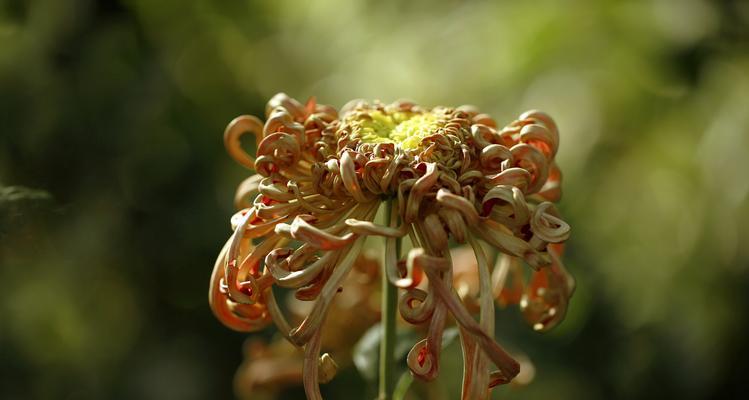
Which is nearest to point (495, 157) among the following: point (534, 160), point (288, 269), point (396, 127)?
point (534, 160)

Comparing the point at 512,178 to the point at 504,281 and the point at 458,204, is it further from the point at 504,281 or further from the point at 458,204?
the point at 504,281

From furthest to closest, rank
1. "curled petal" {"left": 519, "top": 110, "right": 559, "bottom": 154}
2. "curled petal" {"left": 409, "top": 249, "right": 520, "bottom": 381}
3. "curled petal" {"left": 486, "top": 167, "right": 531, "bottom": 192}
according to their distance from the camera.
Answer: "curled petal" {"left": 519, "top": 110, "right": 559, "bottom": 154} → "curled petal" {"left": 486, "top": 167, "right": 531, "bottom": 192} → "curled petal" {"left": 409, "top": 249, "right": 520, "bottom": 381}

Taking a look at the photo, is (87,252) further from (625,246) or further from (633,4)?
(633,4)

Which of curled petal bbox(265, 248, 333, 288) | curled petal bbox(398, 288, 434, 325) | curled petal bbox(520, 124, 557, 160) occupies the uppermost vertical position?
curled petal bbox(520, 124, 557, 160)

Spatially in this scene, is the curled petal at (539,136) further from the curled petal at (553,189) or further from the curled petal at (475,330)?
the curled petal at (475,330)

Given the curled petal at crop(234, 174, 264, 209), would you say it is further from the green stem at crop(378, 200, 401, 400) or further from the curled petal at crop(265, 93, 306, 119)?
the green stem at crop(378, 200, 401, 400)

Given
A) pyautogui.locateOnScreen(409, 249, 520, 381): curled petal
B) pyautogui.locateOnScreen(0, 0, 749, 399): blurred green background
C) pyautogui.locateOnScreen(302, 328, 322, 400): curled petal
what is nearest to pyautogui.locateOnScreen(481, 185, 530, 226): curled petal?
pyautogui.locateOnScreen(409, 249, 520, 381): curled petal
